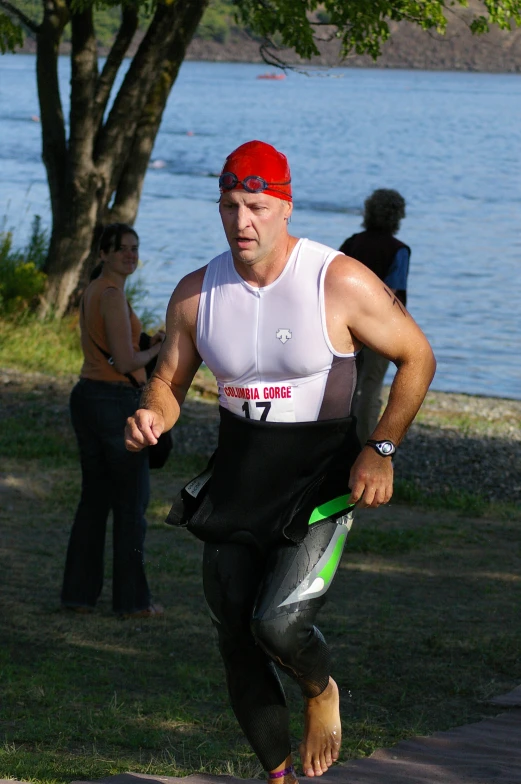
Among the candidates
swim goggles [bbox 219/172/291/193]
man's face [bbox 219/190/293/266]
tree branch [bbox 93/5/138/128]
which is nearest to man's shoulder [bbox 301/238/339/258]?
man's face [bbox 219/190/293/266]

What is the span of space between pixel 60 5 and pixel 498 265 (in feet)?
58.2

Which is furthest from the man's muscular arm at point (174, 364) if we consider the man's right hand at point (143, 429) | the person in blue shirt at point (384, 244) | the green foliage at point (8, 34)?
the green foliage at point (8, 34)

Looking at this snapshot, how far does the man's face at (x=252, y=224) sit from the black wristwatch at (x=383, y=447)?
2.18 feet

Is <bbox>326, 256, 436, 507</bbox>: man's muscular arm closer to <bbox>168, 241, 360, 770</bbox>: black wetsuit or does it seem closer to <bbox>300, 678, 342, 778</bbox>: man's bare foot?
<bbox>168, 241, 360, 770</bbox>: black wetsuit

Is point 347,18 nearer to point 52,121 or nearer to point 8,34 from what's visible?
point 8,34

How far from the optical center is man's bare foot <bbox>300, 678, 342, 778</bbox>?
4.04 meters

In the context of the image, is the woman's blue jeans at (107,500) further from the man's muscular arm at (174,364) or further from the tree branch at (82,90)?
the tree branch at (82,90)

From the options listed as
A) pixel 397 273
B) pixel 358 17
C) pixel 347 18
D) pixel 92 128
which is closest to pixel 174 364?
pixel 397 273

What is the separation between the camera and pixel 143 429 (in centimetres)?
386

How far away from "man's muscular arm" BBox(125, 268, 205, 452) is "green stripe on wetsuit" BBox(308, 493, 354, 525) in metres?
0.53

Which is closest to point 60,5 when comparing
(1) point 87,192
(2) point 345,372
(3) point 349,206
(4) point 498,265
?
(1) point 87,192

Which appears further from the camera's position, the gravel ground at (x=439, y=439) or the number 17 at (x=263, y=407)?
the gravel ground at (x=439, y=439)

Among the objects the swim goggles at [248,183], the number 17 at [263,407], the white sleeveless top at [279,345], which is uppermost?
the swim goggles at [248,183]

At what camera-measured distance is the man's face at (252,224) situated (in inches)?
150
